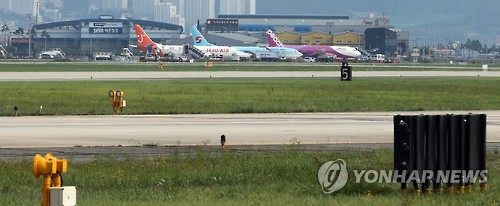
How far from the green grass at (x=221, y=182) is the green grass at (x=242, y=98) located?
23.9m

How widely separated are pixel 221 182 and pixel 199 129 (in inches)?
659

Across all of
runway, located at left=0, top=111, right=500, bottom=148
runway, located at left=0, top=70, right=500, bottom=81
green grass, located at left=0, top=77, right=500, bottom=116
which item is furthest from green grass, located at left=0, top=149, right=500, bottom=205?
runway, located at left=0, top=70, right=500, bottom=81

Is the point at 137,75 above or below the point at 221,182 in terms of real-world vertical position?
above

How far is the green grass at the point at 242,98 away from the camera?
5672 cm

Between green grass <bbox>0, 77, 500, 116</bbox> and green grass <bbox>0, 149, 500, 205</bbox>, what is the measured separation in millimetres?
23857

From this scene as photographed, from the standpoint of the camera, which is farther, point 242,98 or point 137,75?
point 137,75

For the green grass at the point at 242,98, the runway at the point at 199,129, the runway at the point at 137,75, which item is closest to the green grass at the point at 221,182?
the runway at the point at 199,129

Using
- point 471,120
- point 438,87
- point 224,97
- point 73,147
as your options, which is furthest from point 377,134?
point 438,87

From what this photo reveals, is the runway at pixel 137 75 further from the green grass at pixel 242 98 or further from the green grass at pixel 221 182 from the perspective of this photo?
the green grass at pixel 221 182

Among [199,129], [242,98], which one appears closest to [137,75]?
[242,98]

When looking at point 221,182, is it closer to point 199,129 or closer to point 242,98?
point 199,129

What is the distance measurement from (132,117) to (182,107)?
25.2ft

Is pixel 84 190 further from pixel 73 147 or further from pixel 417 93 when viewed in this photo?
pixel 417 93

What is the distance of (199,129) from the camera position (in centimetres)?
4300
